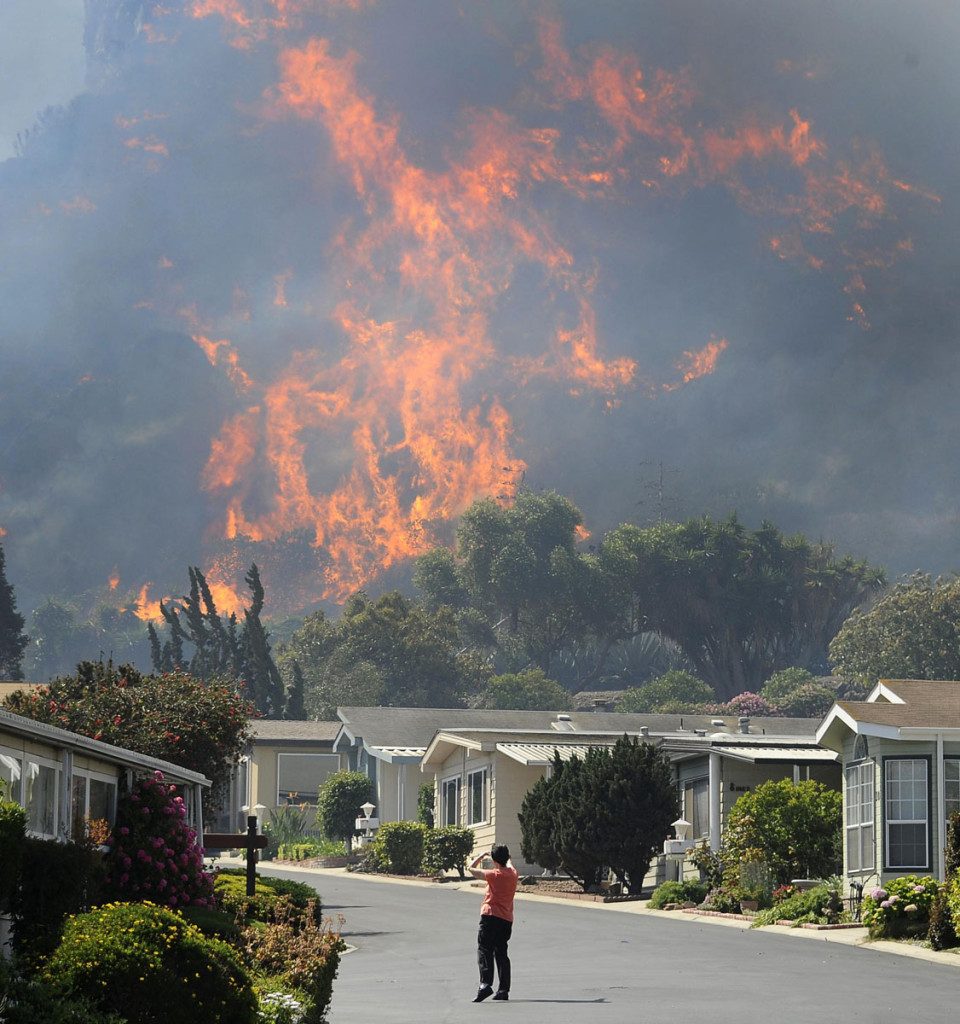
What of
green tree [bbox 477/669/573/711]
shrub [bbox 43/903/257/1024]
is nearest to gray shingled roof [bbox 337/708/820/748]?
shrub [bbox 43/903/257/1024]

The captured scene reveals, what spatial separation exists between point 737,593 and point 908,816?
128 metres

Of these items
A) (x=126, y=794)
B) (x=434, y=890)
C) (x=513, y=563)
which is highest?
(x=513, y=563)

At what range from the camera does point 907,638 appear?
11906 cm

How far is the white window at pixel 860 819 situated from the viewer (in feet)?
113

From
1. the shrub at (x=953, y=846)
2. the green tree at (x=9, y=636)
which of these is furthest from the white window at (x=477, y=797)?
the green tree at (x=9, y=636)

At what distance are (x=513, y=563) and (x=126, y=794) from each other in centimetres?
14581

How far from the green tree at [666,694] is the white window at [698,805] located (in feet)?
271

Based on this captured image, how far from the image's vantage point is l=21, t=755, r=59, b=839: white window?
1959 centimetres

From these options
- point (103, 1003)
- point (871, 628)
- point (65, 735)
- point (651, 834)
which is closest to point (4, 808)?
point (103, 1003)

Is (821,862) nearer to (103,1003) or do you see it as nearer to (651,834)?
(651,834)

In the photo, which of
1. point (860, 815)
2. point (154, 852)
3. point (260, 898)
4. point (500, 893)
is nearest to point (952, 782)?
point (860, 815)

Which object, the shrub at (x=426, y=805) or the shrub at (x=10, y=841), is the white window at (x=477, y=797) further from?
the shrub at (x=10, y=841)

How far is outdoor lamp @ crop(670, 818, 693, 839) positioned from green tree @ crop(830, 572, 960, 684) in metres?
73.6

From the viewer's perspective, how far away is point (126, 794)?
23656mm
